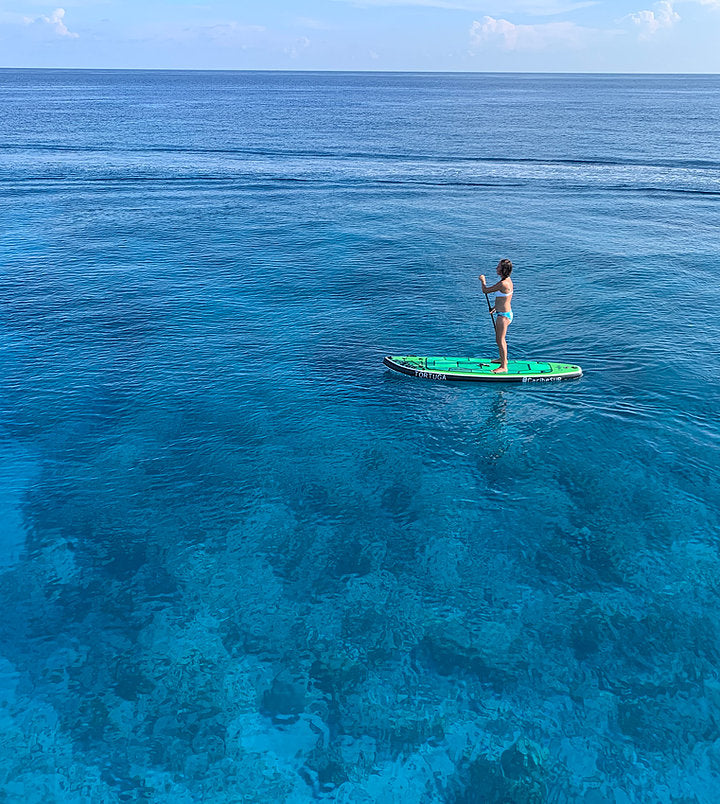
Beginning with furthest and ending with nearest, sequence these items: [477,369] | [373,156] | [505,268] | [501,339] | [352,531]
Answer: [373,156] < [477,369] < [501,339] < [505,268] < [352,531]

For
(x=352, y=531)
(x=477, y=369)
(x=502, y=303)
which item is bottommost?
(x=352, y=531)

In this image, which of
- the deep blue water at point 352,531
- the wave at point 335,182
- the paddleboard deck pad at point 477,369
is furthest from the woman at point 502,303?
the wave at point 335,182

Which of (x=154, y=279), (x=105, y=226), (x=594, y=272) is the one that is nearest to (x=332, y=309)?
(x=154, y=279)

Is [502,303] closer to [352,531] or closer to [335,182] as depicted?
[352,531]

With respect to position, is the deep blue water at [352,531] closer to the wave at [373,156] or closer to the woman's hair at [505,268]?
the woman's hair at [505,268]

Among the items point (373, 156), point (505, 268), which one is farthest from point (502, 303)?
point (373, 156)

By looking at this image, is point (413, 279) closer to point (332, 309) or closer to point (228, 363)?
point (332, 309)

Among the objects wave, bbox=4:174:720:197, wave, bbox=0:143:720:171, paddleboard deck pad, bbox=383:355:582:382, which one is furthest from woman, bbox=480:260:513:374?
wave, bbox=0:143:720:171
